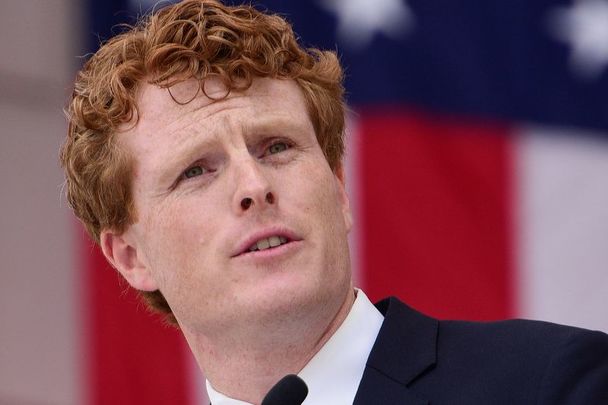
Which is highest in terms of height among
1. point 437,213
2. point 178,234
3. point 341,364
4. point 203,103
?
point 203,103

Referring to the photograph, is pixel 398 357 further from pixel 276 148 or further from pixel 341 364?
pixel 276 148

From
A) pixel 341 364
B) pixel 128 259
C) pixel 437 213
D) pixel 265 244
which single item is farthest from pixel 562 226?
pixel 265 244

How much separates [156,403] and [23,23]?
56.0 inches

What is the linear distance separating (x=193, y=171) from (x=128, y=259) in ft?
1.12

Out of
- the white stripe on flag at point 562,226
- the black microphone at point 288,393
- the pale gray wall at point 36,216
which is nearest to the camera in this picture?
the black microphone at point 288,393

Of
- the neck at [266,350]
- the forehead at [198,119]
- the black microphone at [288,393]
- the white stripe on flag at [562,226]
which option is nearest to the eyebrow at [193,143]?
the forehead at [198,119]

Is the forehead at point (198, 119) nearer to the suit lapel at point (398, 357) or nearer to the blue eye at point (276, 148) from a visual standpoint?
the blue eye at point (276, 148)

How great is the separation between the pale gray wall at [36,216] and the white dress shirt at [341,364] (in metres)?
2.56

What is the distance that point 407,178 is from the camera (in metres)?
5.07

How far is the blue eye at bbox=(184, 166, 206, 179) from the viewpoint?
2.69 meters

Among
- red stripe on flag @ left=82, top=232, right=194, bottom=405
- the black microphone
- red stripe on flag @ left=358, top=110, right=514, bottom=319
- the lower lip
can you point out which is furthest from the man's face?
red stripe on flag @ left=82, top=232, right=194, bottom=405

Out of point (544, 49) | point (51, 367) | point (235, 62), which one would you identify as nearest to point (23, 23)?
point (51, 367)

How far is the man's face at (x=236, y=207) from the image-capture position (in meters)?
2.56

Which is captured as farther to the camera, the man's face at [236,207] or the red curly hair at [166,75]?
the red curly hair at [166,75]
